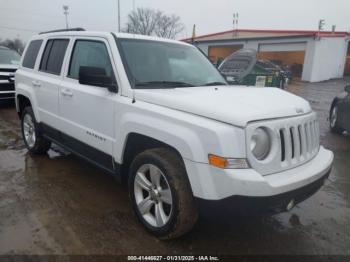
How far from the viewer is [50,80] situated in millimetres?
4473

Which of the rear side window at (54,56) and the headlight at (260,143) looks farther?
the rear side window at (54,56)

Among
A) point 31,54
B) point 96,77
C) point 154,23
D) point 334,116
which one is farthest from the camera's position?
point 154,23

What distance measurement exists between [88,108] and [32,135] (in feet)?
7.02

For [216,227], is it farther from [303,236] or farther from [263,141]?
[263,141]

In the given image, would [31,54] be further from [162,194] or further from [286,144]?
[286,144]

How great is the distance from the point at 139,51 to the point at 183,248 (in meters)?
2.17

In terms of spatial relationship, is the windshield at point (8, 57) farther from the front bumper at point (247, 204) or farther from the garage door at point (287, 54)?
the garage door at point (287, 54)

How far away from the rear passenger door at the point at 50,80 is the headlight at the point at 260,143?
2818 mm

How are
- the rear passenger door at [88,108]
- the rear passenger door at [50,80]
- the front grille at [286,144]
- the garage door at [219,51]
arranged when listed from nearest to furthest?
the front grille at [286,144], the rear passenger door at [88,108], the rear passenger door at [50,80], the garage door at [219,51]

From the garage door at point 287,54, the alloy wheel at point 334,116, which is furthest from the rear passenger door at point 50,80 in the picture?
the garage door at point 287,54

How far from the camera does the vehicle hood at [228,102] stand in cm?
258

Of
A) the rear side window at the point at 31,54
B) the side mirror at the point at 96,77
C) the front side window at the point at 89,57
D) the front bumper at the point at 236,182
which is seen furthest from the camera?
the rear side window at the point at 31,54

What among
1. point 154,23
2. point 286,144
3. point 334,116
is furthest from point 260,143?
point 154,23

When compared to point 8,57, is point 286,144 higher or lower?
lower
